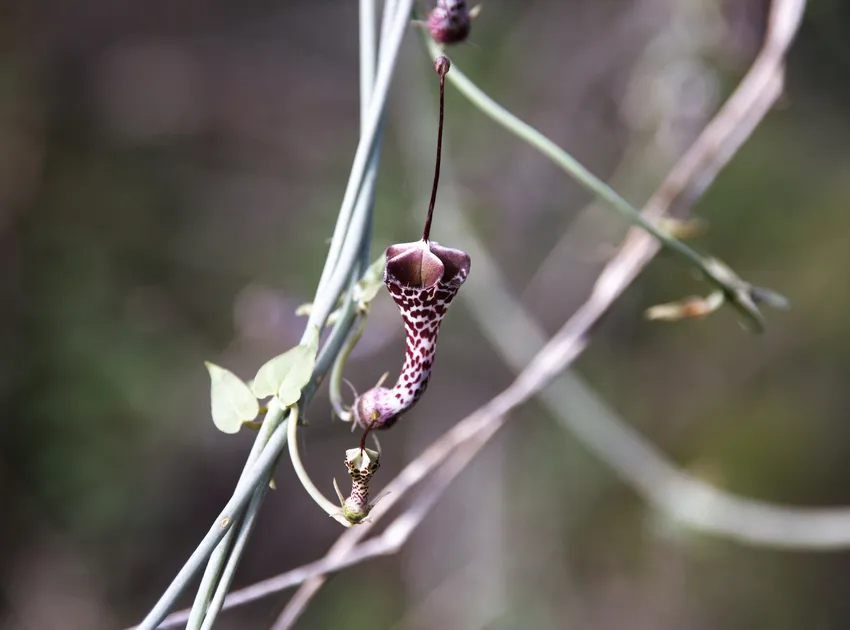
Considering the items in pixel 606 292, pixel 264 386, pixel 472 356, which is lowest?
pixel 472 356

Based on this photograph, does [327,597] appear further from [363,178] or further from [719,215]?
[363,178]

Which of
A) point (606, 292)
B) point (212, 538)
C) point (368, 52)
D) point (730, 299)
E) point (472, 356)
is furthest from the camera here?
point (472, 356)

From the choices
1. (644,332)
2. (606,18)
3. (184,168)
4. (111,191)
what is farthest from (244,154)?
(644,332)

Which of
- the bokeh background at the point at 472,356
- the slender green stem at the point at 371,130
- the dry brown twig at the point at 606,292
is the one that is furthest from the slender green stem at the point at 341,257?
the bokeh background at the point at 472,356

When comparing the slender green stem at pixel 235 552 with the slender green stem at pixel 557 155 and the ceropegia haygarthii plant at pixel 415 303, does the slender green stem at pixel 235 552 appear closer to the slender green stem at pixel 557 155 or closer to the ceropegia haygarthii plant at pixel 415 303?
the ceropegia haygarthii plant at pixel 415 303

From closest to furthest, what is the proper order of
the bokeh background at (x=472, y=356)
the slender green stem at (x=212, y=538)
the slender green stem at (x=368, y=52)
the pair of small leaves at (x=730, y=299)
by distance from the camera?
1. the slender green stem at (x=212, y=538)
2. the slender green stem at (x=368, y=52)
3. the pair of small leaves at (x=730, y=299)
4. the bokeh background at (x=472, y=356)

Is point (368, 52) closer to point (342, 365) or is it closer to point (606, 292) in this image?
point (342, 365)

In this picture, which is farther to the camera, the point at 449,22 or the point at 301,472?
the point at 449,22

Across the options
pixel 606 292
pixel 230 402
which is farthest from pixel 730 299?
pixel 230 402
